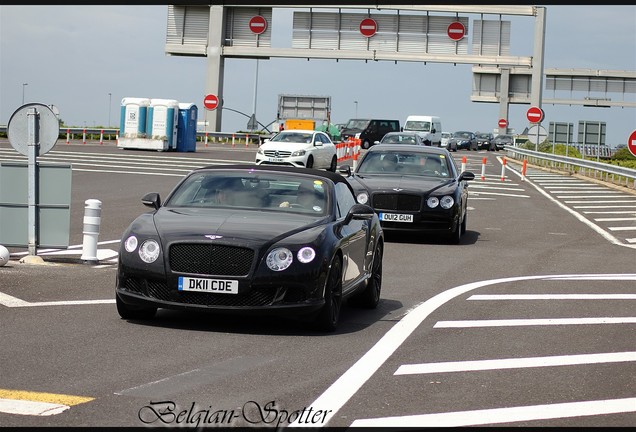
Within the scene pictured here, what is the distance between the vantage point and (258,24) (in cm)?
6181

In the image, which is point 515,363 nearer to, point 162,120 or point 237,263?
point 237,263

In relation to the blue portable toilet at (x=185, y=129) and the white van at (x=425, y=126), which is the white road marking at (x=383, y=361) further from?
the white van at (x=425, y=126)

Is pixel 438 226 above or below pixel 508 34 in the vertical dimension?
below

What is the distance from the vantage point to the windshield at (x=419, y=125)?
68188 millimetres

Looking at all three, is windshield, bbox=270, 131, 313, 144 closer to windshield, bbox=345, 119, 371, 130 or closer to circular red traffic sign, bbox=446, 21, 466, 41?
circular red traffic sign, bbox=446, 21, 466, 41

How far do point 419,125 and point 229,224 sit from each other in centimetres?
5886

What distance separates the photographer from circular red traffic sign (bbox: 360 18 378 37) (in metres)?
60.5

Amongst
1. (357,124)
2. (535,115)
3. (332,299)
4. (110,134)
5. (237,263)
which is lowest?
(332,299)

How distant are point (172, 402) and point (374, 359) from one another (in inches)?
91.3

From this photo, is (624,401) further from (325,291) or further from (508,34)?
(508,34)

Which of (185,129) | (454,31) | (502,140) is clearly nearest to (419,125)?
(454,31)

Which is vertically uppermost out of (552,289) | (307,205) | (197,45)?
(197,45)

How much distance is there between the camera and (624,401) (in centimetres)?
745

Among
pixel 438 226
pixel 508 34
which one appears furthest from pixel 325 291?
pixel 508 34
